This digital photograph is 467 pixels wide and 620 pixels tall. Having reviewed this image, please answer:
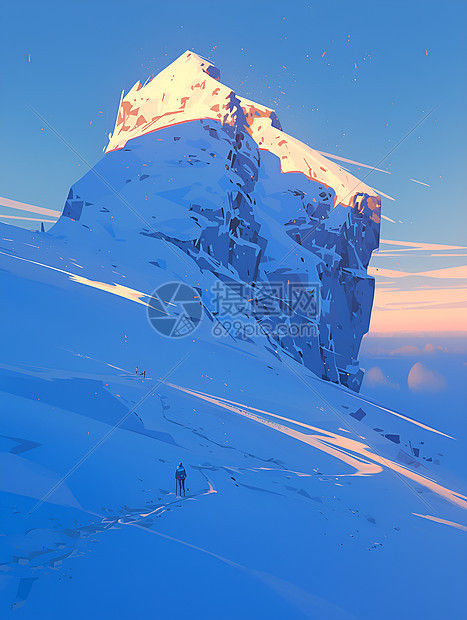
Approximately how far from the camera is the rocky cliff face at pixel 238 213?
801 inches

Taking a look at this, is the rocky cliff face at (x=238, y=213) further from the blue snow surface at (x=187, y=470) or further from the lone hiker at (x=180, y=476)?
the lone hiker at (x=180, y=476)

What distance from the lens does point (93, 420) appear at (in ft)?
21.2

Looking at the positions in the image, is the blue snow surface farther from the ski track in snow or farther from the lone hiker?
the lone hiker

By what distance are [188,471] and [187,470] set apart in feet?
0.11

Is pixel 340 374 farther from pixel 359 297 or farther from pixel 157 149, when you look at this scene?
pixel 157 149

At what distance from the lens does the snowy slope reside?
3.91 meters

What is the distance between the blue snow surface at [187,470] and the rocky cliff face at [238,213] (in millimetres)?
2795

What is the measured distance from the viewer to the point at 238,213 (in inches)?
1040

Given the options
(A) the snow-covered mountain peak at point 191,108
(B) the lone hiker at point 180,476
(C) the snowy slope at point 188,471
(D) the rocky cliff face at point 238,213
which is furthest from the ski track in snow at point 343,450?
(A) the snow-covered mountain peak at point 191,108

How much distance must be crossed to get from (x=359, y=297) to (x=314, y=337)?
463 inches

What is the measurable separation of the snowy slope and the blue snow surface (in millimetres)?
29

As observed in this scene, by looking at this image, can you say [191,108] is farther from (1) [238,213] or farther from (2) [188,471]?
(2) [188,471]

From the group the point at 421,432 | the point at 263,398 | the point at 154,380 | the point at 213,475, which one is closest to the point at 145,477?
the point at 213,475

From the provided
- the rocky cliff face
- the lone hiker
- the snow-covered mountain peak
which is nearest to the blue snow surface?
the lone hiker
